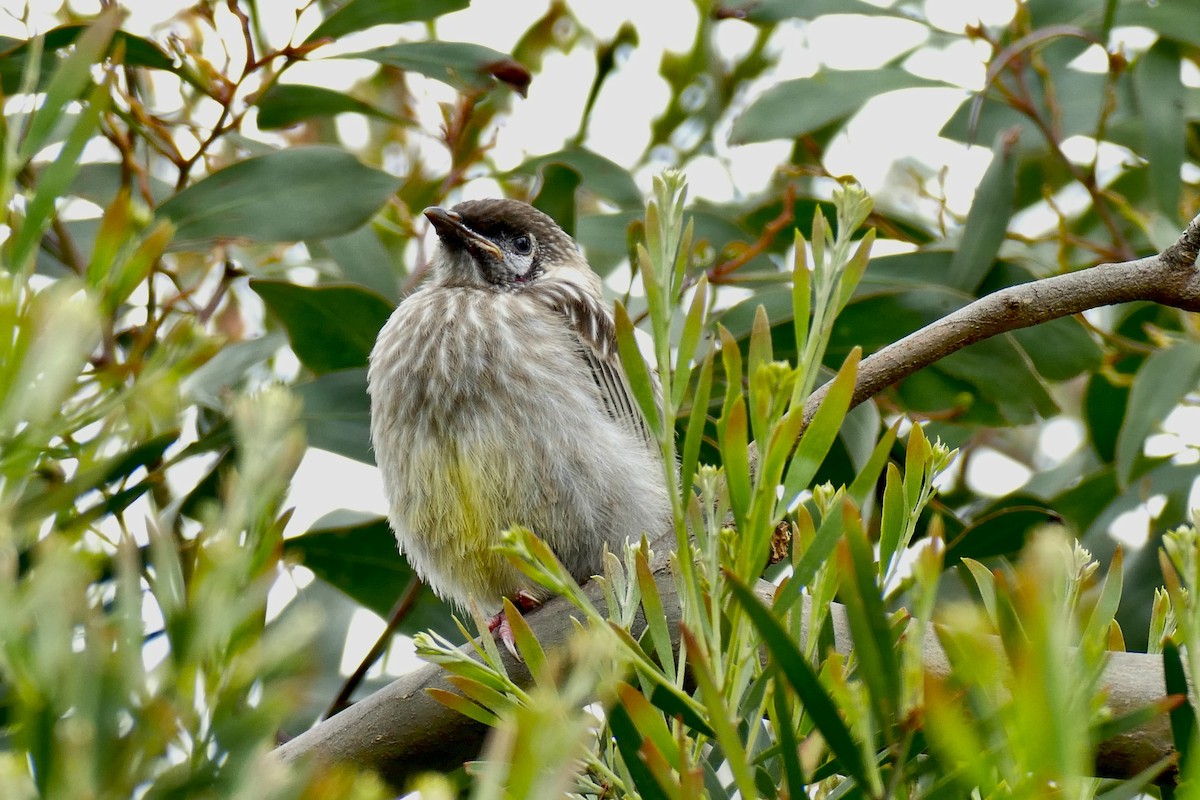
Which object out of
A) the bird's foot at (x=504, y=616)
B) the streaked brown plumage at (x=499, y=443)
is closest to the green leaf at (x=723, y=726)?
the bird's foot at (x=504, y=616)

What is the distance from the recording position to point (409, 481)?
3.25 m

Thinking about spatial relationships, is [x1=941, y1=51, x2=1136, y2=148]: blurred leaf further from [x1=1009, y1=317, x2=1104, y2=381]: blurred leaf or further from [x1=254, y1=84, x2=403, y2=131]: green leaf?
[x1=254, y1=84, x2=403, y2=131]: green leaf

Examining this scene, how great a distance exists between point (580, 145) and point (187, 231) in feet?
4.83

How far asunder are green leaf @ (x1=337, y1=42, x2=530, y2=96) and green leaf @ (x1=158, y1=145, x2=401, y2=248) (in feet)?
0.91

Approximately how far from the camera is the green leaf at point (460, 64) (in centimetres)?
315

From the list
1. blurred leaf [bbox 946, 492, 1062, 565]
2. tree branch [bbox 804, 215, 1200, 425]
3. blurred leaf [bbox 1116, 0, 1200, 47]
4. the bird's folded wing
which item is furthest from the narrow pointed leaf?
blurred leaf [bbox 1116, 0, 1200, 47]

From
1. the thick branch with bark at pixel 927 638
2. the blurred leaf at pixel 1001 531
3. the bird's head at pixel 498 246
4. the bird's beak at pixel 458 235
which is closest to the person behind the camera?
the thick branch with bark at pixel 927 638

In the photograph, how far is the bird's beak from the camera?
3.72 m

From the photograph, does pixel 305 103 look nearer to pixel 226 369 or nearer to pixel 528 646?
pixel 226 369

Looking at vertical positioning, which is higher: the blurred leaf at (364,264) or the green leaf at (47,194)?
the green leaf at (47,194)

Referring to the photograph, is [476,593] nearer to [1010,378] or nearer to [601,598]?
[601,598]

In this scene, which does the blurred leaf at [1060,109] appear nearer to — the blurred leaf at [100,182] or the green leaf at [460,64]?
the green leaf at [460,64]

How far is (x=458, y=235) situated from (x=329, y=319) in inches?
24.8

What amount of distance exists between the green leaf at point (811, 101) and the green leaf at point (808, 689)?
8.02 ft
